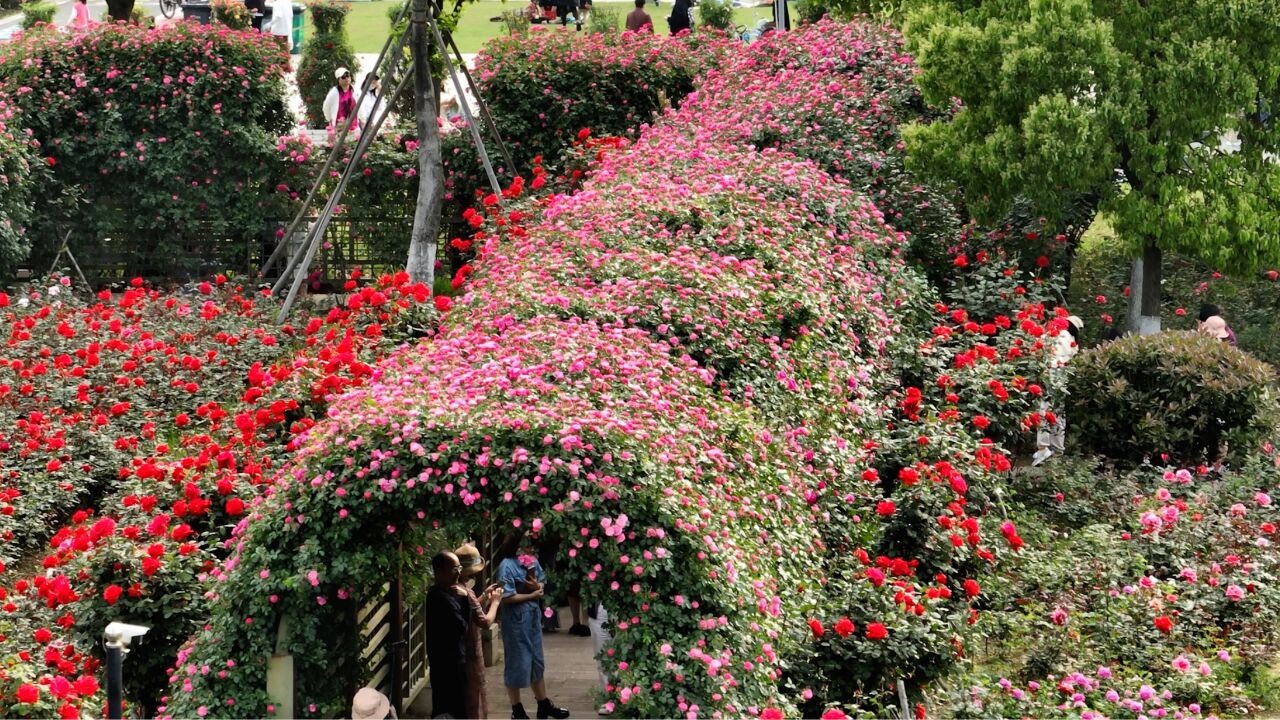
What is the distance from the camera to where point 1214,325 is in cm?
1277

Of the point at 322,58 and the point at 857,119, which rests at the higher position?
the point at 322,58

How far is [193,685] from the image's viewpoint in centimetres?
628

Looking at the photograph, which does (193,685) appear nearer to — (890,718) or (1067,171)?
(890,718)

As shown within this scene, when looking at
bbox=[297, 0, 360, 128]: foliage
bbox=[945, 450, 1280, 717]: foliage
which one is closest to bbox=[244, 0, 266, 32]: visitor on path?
bbox=[297, 0, 360, 128]: foliage

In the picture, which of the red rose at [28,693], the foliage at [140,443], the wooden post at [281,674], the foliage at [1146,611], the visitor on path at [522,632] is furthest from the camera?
the visitor on path at [522,632]

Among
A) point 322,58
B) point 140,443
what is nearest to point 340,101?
point 322,58

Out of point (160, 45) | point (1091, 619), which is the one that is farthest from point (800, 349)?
point (160, 45)

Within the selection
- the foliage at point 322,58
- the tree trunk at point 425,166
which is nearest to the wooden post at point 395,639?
the tree trunk at point 425,166

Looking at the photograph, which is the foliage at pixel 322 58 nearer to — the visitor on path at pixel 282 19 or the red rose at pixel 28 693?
the visitor on path at pixel 282 19

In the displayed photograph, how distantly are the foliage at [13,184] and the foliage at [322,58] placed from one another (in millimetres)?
5264

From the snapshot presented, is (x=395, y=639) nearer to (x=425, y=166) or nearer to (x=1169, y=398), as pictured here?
(x=1169, y=398)

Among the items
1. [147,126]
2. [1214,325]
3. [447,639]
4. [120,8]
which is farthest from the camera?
[120,8]

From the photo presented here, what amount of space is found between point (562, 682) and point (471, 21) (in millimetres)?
28858

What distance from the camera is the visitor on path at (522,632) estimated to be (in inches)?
337
